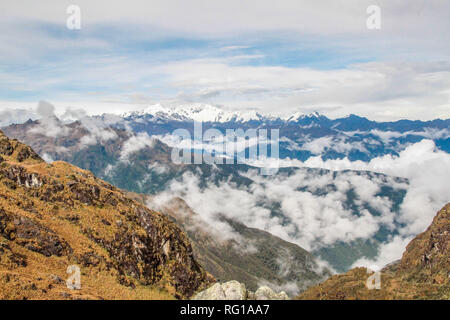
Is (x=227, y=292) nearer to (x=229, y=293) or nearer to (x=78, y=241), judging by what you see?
(x=229, y=293)

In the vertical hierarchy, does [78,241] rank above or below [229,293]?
above

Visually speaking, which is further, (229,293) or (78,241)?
(78,241)

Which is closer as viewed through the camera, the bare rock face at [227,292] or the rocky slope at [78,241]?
the bare rock face at [227,292]

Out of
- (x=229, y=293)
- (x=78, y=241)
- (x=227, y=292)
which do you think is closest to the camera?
(x=229, y=293)

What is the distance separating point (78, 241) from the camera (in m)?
99.8

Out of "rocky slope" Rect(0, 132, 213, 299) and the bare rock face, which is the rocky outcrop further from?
"rocky slope" Rect(0, 132, 213, 299)

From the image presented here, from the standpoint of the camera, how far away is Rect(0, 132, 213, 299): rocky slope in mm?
75562

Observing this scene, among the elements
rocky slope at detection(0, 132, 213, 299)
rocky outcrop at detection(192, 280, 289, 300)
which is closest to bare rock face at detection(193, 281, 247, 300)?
rocky outcrop at detection(192, 280, 289, 300)

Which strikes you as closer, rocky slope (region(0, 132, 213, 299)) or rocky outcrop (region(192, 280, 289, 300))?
rocky outcrop (region(192, 280, 289, 300))

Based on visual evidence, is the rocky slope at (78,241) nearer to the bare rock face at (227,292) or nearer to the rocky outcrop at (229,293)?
the rocky outcrop at (229,293)

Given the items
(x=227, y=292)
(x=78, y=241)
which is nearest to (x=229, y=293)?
(x=227, y=292)

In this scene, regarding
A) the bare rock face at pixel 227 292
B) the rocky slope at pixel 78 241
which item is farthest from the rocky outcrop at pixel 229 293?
the rocky slope at pixel 78 241

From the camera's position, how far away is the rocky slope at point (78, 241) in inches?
2975

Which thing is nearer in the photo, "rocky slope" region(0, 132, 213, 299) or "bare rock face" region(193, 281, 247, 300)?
"bare rock face" region(193, 281, 247, 300)
